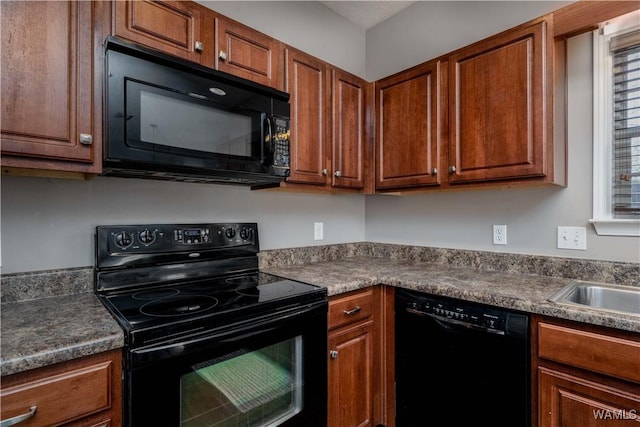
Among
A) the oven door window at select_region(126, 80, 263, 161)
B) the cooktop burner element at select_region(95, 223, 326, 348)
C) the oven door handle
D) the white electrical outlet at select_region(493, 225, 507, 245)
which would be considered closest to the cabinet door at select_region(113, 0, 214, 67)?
the oven door window at select_region(126, 80, 263, 161)

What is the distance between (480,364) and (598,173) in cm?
107

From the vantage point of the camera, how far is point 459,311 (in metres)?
1.43

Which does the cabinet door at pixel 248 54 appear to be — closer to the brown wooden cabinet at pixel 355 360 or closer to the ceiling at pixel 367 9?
the ceiling at pixel 367 9

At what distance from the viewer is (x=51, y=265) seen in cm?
130

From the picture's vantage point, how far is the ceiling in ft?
7.46

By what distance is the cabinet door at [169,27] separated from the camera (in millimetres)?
1225

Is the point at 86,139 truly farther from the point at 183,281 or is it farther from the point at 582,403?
the point at 582,403

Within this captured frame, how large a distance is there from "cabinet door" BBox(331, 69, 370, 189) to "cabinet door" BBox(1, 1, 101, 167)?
1221 millimetres

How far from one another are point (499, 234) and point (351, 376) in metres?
1.15

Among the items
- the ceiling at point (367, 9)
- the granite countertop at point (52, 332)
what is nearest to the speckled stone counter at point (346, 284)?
the granite countertop at point (52, 332)

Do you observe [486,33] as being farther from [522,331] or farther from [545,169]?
[522,331]

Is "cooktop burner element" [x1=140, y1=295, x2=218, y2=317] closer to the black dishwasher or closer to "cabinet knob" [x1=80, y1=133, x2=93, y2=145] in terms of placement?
"cabinet knob" [x1=80, y1=133, x2=93, y2=145]

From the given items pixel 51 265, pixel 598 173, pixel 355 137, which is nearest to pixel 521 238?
pixel 598 173

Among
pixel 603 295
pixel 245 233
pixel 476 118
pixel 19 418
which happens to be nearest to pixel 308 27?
pixel 476 118
